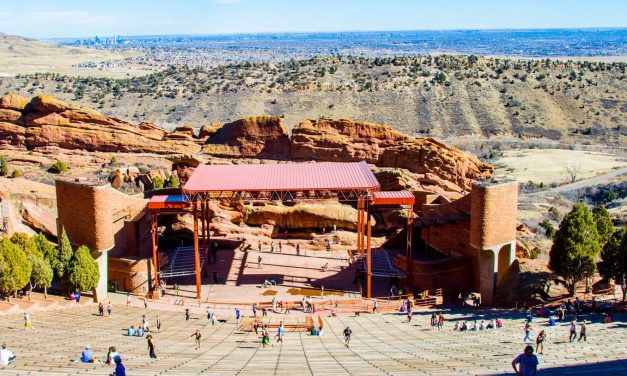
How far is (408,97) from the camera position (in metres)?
99.1

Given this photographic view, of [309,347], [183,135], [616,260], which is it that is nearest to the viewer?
[309,347]

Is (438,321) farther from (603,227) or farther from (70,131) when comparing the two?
(70,131)

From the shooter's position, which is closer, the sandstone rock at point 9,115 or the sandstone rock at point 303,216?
the sandstone rock at point 303,216

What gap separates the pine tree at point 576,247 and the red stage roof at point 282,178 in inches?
401

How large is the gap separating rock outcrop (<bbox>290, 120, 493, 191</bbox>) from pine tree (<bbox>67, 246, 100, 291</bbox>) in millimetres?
26938

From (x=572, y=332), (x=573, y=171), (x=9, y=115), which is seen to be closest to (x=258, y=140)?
(x=9, y=115)

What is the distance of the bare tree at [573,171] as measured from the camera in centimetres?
7176

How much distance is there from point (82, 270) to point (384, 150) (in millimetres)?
29486

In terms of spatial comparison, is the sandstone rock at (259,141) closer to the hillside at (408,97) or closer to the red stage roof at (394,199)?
the red stage roof at (394,199)

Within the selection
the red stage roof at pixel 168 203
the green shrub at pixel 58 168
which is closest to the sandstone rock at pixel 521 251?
the red stage roof at pixel 168 203

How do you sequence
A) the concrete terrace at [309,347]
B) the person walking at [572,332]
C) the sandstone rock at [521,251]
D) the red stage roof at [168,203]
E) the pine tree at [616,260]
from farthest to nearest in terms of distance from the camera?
1. the sandstone rock at [521,251]
2. the red stage roof at [168,203]
3. the pine tree at [616,260]
4. the person walking at [572,332]
5. the concrete terrace at [309,347]

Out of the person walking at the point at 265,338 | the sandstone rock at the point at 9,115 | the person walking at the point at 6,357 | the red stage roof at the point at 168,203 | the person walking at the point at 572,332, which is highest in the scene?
the sandstone rock at the point at 9,115

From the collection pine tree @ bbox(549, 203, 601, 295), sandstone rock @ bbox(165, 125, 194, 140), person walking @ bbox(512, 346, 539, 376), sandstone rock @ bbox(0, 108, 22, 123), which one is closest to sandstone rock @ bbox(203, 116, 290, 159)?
sandstone rock @ bbox(165, 125, 194, 140)

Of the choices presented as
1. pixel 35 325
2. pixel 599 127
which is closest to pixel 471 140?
pixel 599 127
